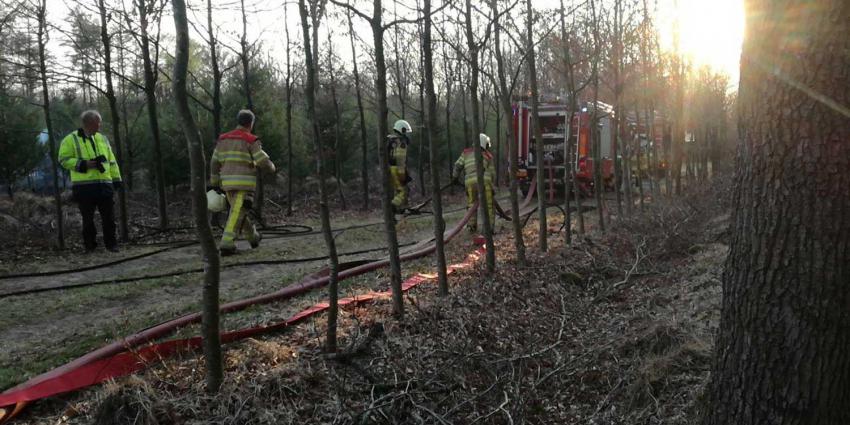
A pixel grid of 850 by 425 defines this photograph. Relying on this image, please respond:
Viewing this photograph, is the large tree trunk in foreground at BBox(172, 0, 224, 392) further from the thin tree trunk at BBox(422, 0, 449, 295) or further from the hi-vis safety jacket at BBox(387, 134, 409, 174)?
the hi-vis safety jacket at BBox(387, 134, 409, 174)

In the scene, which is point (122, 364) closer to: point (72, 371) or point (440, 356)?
point (72, 371)

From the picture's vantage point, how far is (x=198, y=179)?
289cm

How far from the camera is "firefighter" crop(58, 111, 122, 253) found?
7.45 metres

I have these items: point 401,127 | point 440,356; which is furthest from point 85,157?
point 440,356

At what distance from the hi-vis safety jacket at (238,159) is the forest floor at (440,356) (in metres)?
1.25

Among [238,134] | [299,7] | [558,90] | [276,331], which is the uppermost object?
[558,90]

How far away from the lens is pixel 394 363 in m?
3.74

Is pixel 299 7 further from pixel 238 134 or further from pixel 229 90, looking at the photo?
pixel 229 90

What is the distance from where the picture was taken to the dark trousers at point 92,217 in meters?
7.68

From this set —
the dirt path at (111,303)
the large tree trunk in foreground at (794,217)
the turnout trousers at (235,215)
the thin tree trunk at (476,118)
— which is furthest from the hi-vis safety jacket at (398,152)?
the large tree trunk in foreground at (794,217)

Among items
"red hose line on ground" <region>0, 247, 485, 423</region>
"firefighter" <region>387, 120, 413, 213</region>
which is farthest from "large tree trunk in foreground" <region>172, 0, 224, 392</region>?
"firefighter" <region>387, 120, 413, 213</region>

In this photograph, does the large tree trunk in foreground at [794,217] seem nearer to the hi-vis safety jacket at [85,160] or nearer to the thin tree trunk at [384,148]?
the thin tree trunk at [384,148]

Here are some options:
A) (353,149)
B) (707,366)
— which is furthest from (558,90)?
(707,366)

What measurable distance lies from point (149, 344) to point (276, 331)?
89 cm
